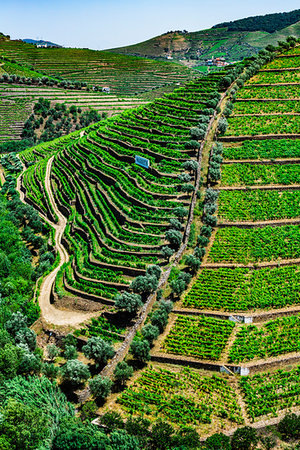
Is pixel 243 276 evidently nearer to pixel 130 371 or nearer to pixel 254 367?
pixel 254 367

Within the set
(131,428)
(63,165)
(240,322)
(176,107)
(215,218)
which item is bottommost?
(131,428)

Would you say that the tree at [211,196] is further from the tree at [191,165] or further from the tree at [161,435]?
the tree at [161,435]

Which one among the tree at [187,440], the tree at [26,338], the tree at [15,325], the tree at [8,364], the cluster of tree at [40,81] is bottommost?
the tree at [187,440]

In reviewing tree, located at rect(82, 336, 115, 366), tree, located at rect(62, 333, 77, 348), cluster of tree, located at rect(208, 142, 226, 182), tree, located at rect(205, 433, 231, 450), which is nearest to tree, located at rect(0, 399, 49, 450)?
tree, located at rect(82, 336, 115, 366)

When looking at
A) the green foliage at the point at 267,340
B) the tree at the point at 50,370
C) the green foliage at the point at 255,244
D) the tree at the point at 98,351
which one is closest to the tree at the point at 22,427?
the tree at the point at 50,370

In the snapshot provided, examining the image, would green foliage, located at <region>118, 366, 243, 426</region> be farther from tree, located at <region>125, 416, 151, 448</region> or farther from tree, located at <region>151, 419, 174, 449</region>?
tree, located at <region>151, 419, 174, 449</region>

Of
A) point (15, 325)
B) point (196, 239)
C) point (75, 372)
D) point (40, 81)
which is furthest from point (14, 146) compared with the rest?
point (75, 372)

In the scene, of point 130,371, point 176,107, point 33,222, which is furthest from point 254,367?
point 176,107
